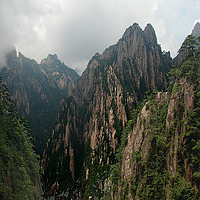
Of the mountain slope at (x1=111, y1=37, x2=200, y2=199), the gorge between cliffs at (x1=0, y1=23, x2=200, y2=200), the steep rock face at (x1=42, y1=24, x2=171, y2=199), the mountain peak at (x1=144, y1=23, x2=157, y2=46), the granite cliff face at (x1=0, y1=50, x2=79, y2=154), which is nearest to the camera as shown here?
the mountain slope at (x1=111, y1=37, x2=200, y2=199)

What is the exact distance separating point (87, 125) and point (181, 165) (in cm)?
5824

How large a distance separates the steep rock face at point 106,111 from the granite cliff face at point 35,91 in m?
27.8

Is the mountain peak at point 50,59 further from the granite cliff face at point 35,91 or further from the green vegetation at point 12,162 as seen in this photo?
the green vegetation at point 12,162

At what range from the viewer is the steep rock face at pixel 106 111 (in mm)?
49062

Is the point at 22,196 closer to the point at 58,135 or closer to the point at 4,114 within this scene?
the point at 4,114

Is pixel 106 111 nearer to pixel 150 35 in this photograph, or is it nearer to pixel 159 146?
pixel 159 146

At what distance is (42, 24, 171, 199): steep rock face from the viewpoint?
49.1 m

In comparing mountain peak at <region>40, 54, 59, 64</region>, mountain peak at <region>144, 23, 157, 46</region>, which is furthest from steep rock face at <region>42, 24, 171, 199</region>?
mountain peak at <region>40, 54, 59, 64</region>

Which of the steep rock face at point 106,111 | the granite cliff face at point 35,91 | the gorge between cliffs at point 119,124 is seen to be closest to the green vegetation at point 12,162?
the gorge between cliffs at point 119,124

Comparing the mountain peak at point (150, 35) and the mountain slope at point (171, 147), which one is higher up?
the mountain peak at point (150, 35)

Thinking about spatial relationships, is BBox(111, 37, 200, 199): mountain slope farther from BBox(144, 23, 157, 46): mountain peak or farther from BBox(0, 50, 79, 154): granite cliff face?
BBox(0, 50, 79, 154): granite cliff face

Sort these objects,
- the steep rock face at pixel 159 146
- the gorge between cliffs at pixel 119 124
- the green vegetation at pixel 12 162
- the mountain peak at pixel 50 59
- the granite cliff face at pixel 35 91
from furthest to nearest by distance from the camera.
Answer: the mountain peak at pixel 50 59 < the granite cliff face at pixel 35 91 < the green vegetation at pixel 12 162 < the gorge between cliffs at pixel 119 124 < the steep rock face at pixel 159 146

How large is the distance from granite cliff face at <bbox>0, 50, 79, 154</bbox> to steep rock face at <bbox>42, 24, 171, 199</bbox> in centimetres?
2784

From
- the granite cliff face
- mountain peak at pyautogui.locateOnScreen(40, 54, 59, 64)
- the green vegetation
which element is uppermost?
mountain peak at pyautogui.locateOnScreen(40, 54, 59, 64)
